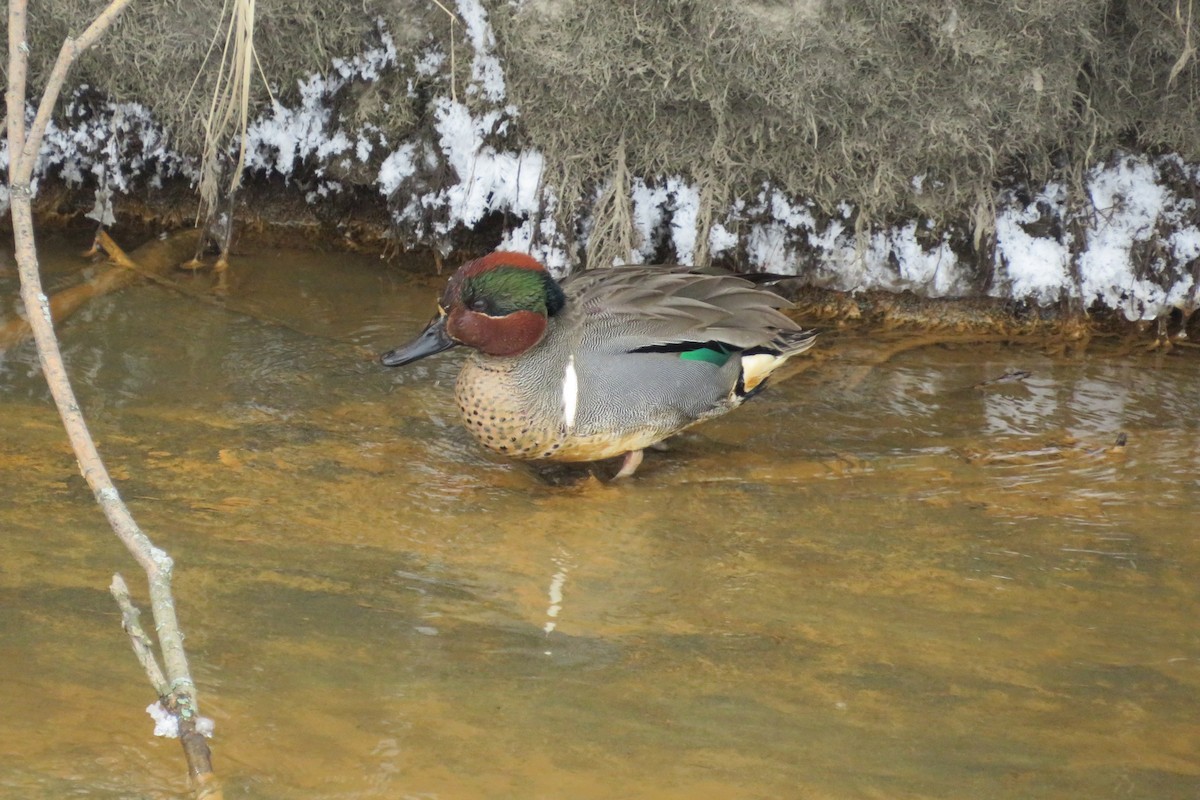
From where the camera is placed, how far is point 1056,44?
4.03 metres

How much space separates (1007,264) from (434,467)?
2.30 meters

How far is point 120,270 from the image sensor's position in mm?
4676

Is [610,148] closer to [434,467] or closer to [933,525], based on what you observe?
[434,467]

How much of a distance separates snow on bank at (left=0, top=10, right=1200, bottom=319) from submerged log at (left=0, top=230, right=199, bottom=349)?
35cm

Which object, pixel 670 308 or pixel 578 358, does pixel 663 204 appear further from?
pixel 578 358

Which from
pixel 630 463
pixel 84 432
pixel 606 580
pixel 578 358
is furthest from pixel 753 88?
pixel 84 432

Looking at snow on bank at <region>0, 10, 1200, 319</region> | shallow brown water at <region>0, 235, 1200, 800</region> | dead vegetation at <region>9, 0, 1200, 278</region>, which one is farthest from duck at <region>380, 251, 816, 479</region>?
snow on bank at <region>0, 10, 1200, 319</region>

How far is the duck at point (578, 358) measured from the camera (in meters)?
3.41

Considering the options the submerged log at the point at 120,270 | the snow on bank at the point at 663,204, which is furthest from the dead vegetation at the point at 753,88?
the submerged log at the point at 120,270

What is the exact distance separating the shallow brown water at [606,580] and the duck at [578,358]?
19 cm

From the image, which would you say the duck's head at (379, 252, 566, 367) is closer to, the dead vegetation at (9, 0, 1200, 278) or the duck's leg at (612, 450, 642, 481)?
the duck's leg at (612, 450, 642, 481)

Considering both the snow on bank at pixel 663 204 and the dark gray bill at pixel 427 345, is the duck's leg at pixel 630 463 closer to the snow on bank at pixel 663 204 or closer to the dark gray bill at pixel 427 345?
the dark gray bill at pixel 427 345

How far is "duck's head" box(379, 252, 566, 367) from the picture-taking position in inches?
134

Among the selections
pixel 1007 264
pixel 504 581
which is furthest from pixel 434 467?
pixel 1007 264
